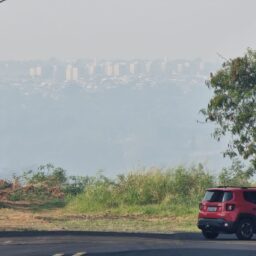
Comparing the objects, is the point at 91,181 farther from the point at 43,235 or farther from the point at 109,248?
the point at 109,248

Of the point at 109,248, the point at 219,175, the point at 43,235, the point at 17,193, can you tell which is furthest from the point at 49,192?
the point at 109,248

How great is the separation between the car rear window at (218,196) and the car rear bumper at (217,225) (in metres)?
0.62

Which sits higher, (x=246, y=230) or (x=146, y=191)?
(x=146, y=191)

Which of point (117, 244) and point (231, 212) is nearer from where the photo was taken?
point (117, 244)

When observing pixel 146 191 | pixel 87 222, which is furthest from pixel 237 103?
pixel 87 222

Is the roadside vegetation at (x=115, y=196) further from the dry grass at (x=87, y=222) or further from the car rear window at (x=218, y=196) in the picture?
the car rear window at (x=218, y=196)

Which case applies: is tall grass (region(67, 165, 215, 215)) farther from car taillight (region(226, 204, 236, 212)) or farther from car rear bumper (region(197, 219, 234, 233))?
car taillight (region(226, 204, 236, 212))

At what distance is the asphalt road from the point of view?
97.2 feet

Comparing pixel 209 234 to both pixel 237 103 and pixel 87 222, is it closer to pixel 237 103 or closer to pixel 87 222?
pixel 87 222

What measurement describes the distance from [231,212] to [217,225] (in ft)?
1.91

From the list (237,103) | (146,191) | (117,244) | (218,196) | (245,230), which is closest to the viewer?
(117,244)

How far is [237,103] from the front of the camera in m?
52.8

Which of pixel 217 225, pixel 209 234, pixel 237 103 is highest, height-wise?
pixel 237 103

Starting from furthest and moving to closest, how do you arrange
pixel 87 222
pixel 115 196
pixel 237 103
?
pixel 115 196 → pixel 237 103 → pixel 87 222
